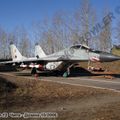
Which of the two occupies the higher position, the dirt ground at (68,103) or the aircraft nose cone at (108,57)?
the aircraft nose cone at (108,57)

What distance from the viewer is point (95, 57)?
969 inches

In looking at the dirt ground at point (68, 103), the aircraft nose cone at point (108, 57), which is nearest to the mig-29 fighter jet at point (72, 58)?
the aircraft nose cone at point (108, 57)

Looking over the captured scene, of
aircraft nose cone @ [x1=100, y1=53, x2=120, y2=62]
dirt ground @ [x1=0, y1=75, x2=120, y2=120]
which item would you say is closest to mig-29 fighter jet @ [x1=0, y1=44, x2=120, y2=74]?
aircraft nose cone @ [x1=100, y1=53, x2=120, y2=62]

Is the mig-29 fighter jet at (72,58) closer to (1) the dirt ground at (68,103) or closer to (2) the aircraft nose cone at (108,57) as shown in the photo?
(2) the aircraft nose cone at (108,57)

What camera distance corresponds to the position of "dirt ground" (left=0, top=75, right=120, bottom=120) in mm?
8692

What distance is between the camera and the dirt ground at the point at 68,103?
342 inches

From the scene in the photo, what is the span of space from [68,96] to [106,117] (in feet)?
15.1

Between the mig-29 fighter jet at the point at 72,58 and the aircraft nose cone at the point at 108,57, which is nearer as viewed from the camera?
the aircraft nose cone at the point at 108,57

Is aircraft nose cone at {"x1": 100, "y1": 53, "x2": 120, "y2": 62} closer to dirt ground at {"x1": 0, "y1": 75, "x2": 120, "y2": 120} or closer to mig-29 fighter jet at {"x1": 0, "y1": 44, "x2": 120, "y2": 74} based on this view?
mig-29 fighter jet at {"x1": 0, "y1": 44, "x2": 120, "y2": 74}

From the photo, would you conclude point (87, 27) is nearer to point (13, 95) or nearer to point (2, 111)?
point (13, 95)

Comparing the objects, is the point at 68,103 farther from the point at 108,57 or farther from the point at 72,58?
the point at 72,58

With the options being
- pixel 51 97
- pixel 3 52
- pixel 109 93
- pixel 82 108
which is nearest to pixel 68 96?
pixel 51 97

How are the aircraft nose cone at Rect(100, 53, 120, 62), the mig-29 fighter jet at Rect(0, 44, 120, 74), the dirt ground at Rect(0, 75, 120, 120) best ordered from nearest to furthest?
the dirt ground at Rect(0, 75, 120, 120), the aircraft nose cone at Rect(100, 53, 120, 62), the mig-29 fighter jet at Rect(0, 44, 120, 74)

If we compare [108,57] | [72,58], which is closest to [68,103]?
[108,57]
